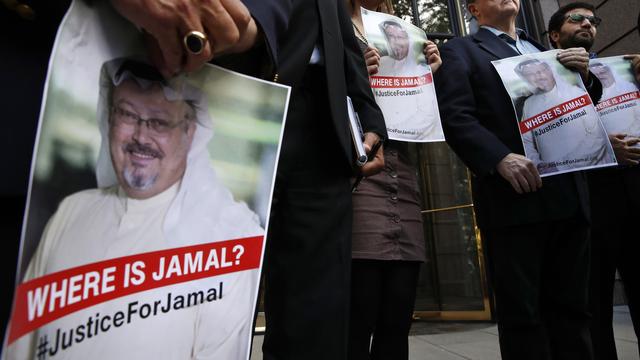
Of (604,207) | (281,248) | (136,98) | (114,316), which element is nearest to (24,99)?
(136,98)

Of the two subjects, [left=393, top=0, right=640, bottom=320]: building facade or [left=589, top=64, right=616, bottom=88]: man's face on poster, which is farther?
[left=393, top=0, right=640, bottom=320]: building facade

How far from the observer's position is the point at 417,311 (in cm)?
504

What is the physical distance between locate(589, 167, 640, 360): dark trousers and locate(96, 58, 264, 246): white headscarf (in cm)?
214

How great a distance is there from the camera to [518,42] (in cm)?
210

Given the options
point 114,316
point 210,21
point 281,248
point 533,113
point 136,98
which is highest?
point 533,113

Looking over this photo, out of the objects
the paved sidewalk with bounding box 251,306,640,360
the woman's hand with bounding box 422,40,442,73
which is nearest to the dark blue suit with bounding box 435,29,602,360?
the woman's hand with bounding box 422,40,442,73

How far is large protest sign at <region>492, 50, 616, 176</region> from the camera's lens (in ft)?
5.36

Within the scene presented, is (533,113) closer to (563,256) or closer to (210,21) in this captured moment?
(563,256)

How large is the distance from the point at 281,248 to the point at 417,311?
14.1 feet

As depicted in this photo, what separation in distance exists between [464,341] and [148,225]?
3450mm

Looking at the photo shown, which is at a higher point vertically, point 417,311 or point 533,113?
point 533,113

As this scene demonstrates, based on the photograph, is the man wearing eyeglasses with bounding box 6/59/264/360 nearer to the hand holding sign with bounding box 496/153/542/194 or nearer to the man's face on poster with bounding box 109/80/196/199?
the man's face on poster with bounding box 109/80/196/199

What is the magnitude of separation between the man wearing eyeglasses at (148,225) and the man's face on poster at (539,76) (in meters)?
1.40

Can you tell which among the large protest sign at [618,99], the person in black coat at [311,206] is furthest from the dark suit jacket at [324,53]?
the large protest sign at [618,99]
